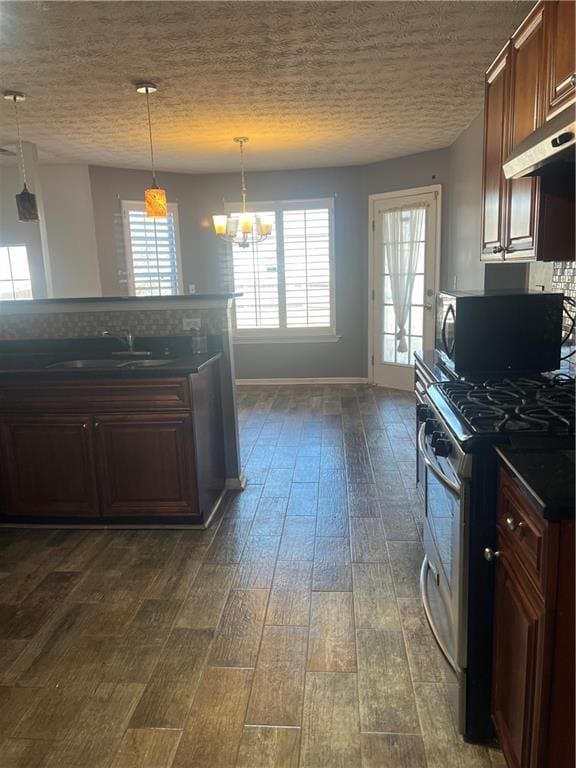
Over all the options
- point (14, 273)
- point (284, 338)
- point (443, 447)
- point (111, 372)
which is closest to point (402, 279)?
point (284, 338)

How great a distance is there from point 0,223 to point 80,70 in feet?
9.04

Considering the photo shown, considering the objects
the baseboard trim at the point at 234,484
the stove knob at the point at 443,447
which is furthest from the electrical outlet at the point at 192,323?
the stove knob at the point at 443,447

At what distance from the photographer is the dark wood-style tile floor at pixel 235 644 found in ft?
5.39

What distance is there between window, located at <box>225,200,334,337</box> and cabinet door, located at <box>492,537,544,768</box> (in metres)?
5.15

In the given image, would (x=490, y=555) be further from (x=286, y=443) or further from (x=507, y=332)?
(x=286, y=443)

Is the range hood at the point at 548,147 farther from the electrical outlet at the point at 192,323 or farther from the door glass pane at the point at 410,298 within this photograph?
the door glass pane at the point at 410,298

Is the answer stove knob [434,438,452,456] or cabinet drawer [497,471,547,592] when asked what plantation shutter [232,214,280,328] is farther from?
cabinet drawer [497,471,547,592]

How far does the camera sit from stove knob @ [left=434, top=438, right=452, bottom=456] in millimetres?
1673

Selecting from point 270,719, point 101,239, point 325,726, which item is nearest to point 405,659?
point 325,726

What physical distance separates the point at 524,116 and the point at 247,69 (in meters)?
1.60

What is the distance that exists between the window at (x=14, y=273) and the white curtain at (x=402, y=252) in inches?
148

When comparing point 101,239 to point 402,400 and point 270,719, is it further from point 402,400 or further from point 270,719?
point 270,719

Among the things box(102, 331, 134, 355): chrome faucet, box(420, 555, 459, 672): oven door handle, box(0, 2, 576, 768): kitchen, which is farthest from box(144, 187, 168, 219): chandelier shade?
box(420, 555, 459, 672): oven door handle

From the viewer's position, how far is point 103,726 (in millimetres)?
1722
